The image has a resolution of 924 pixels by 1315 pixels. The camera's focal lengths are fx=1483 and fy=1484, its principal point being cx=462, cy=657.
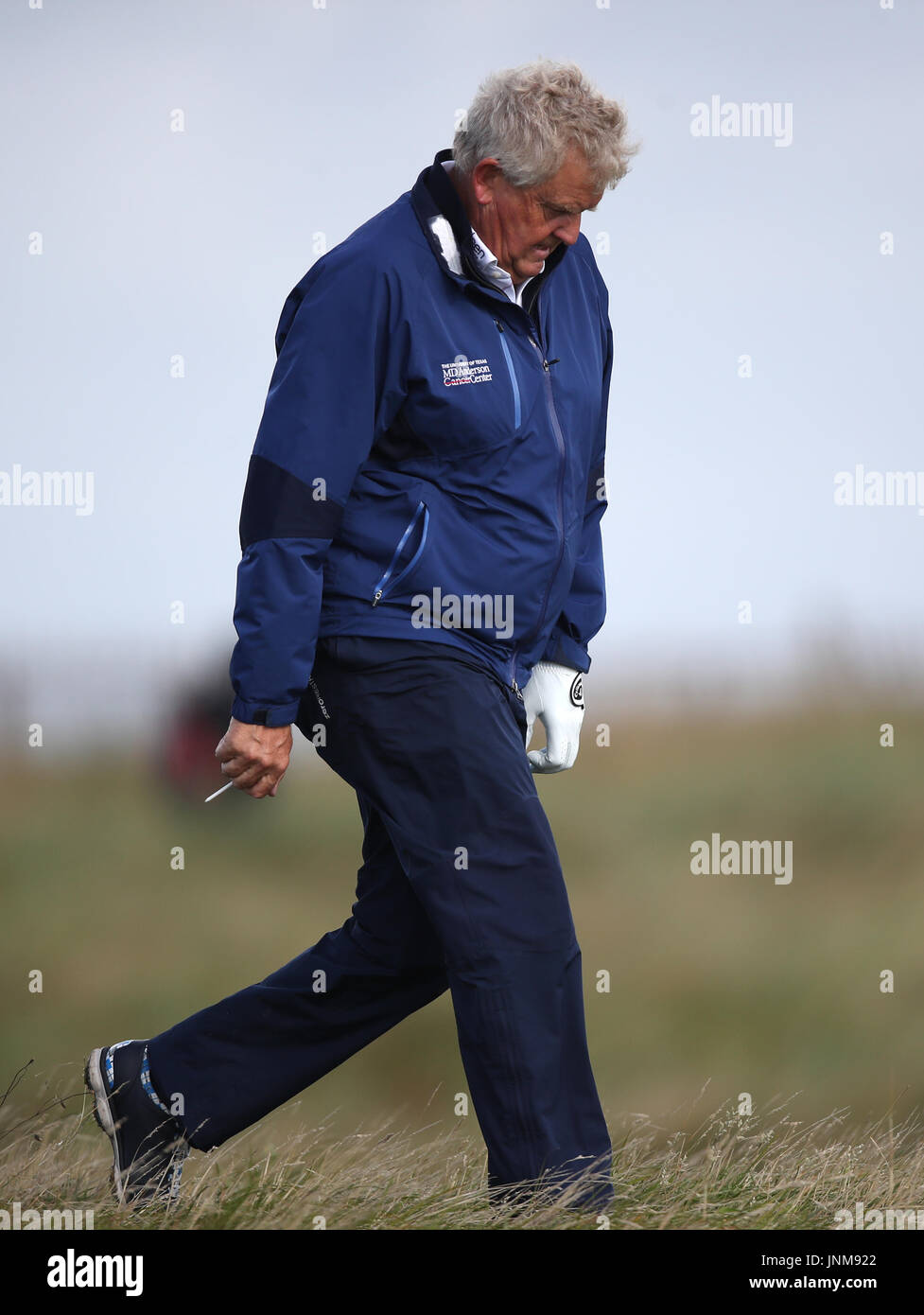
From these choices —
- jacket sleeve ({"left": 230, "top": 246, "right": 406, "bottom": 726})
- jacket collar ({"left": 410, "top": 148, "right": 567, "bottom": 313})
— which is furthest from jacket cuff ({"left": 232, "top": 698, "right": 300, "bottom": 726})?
jacket collar ({"left": 410, "top": 148, "right": 567, "bottom": 313})

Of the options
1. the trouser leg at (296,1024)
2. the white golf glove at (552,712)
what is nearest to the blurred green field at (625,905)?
the white golf glove at (552,712)

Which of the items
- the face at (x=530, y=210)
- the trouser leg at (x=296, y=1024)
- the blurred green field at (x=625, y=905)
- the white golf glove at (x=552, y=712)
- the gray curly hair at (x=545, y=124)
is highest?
the gray curly hair at (x=545, y=124)

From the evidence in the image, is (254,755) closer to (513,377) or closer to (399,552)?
(399,552)

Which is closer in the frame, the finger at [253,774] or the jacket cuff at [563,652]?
the finger at [253,774]

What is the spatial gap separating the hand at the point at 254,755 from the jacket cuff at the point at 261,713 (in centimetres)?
1

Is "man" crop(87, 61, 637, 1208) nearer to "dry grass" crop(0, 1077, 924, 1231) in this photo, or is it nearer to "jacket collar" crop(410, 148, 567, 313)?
"jacket collar" crop(410, 148, 567, 313)

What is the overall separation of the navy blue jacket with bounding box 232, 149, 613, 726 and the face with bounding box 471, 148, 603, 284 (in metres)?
0.07

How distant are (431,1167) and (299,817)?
1129cm

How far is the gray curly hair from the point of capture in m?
3.08

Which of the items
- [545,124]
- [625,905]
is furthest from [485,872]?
[625,905]

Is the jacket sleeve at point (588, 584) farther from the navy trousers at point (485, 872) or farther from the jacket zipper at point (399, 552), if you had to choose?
the jacket zipper at point (399, 552)

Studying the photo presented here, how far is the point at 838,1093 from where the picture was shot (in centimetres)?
942

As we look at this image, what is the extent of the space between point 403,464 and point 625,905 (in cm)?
1067

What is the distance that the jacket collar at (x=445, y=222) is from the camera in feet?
10.3
